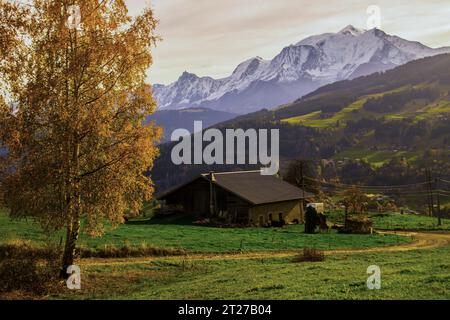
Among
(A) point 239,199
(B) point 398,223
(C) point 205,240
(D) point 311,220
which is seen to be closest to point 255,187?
(A) point 239,199

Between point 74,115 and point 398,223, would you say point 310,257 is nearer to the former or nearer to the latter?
point 74,115

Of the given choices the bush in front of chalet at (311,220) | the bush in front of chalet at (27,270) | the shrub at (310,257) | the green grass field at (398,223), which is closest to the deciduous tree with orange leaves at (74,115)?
the bush in front of chalet at (27,270)

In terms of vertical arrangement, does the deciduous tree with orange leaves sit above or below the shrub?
above

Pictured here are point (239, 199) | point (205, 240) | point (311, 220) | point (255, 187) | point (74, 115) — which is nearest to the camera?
point (74, 115)

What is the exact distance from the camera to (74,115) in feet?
63.9

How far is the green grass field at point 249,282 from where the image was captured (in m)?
15.5

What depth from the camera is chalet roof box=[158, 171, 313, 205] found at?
195 feet

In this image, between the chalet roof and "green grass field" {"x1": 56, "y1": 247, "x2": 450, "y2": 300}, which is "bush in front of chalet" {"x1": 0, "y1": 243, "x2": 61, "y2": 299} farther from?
the chalet roof

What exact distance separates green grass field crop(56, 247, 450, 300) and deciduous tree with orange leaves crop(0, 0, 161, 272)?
3166mm

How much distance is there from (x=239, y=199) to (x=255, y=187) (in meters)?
6.14

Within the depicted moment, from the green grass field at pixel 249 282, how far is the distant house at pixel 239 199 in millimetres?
30367

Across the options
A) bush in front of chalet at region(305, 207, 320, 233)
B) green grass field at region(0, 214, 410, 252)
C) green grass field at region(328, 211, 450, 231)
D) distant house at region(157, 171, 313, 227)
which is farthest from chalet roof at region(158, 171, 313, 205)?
green grass field at region(0, 214, 410, 252)

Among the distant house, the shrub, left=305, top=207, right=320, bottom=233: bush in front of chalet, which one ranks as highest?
the distant house
